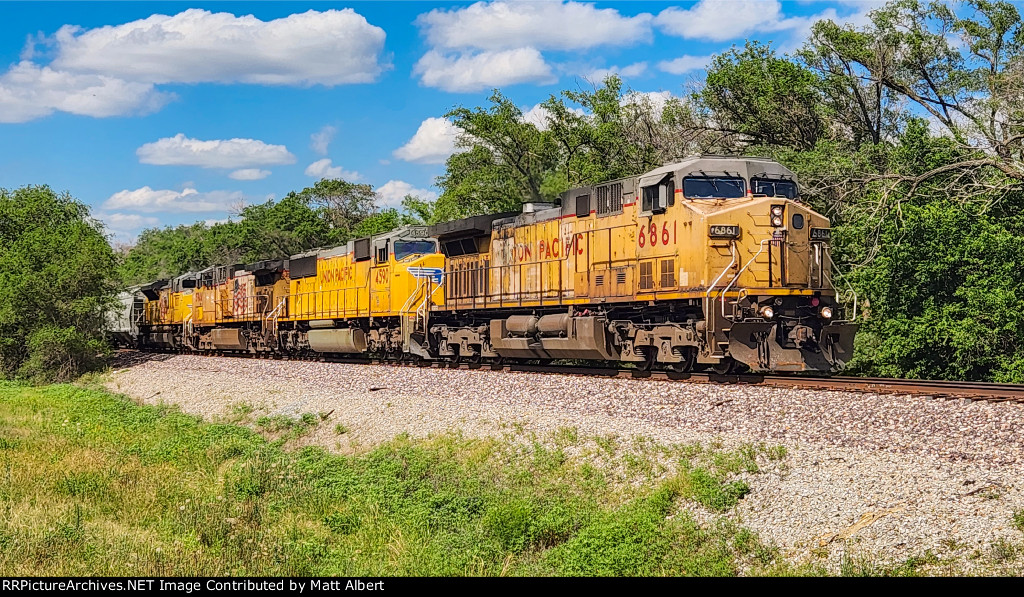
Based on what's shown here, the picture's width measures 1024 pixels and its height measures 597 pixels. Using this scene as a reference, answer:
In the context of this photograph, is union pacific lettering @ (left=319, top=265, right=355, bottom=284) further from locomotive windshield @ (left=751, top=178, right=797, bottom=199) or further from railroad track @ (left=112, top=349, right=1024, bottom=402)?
locomotive windshield @ (left=751, top=178, right=797, bottom=199)

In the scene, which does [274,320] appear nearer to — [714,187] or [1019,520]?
[714,187]

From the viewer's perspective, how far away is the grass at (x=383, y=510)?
7.30m

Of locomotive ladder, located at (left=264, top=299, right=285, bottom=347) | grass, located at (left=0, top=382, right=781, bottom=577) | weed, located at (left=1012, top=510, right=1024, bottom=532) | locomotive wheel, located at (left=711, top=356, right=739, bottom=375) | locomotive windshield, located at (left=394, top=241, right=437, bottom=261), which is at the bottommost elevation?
grass, located at (left=0, top=382, right=781, bottom=577)

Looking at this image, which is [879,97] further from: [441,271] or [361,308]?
[361,308]

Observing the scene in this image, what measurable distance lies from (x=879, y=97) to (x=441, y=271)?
1400 centimetres

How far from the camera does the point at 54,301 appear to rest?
27.8 meters

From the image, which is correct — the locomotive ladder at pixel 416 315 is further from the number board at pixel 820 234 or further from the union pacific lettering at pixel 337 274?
the number board at pixel 820 234

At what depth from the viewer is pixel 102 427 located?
15.5 metres

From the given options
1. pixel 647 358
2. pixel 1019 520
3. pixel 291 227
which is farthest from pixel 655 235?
pixel 291 227

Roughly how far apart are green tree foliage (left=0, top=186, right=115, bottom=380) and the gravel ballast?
11237mm

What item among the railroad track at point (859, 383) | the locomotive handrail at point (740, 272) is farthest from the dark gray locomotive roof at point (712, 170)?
the railroad track at point (859, 383)

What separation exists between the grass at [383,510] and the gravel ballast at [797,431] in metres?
0.47

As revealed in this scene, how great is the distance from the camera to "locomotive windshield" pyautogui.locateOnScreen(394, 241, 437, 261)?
22.7 metres

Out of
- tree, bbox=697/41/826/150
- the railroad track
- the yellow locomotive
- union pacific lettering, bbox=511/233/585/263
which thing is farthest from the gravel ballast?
tree, bbox=697/41/826/150
